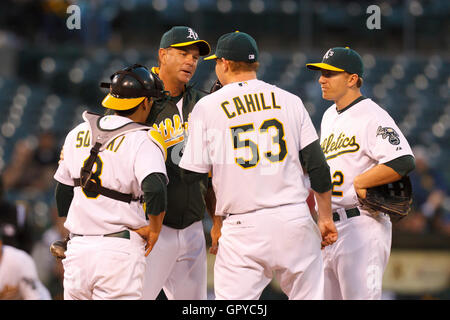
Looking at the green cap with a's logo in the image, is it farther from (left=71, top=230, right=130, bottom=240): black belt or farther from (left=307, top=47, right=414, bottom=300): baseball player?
(left=71, top=230, right=130, bottom=240): black belt

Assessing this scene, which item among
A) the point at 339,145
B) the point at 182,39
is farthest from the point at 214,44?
the point at 339,145

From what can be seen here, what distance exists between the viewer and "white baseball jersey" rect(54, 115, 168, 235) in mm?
4023

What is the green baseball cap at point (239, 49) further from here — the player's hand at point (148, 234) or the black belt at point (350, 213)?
the black belt at point (350, 213)

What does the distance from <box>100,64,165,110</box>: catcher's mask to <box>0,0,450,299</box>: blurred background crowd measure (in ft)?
23.0

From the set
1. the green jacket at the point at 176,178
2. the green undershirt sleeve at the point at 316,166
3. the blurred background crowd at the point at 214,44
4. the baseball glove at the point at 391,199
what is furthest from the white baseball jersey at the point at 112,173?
the blurred background crowd at the point at 214,44

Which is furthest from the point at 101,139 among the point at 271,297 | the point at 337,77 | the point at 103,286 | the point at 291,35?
the point at 291,35

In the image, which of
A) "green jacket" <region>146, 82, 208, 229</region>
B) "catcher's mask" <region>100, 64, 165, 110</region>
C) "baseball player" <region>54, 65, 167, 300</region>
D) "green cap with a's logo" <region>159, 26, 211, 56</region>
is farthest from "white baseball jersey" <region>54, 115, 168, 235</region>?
"green cap with a's logo" <region>159, 26, 211, 56</region>

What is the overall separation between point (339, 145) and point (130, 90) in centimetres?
157

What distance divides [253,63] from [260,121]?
42 centimetres

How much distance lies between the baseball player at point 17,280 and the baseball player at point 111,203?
1618 millimetres

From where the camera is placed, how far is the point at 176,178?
16.0ft

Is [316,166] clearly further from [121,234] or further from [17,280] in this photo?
[17,280]

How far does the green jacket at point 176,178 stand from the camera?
15.9 feet

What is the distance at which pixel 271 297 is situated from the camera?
8086 mm
